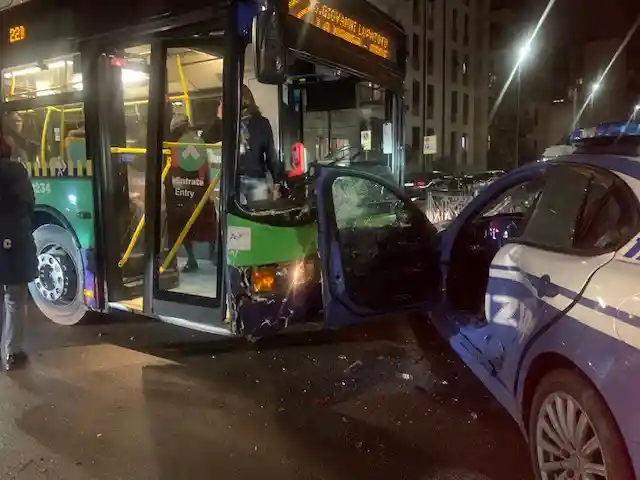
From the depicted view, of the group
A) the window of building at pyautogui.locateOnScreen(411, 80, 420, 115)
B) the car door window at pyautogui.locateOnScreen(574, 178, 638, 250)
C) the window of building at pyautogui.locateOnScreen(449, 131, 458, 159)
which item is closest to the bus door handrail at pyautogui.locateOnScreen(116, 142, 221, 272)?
the car door window at pyautogui.locateOnScreen(574, 178, 638, 250)

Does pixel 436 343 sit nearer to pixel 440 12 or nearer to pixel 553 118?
pixel 440 12

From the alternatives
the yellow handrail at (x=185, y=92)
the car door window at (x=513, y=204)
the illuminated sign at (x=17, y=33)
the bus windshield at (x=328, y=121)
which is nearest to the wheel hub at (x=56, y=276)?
the yellow handrail at (x=185, y=92)

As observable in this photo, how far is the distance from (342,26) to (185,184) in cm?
204

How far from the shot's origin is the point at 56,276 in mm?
6172

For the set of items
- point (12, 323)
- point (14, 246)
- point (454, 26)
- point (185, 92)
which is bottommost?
point (12, 323)

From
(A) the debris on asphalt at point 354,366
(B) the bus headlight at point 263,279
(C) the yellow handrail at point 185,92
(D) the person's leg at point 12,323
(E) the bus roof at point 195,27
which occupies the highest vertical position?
(E) the bus roof at point 195,27

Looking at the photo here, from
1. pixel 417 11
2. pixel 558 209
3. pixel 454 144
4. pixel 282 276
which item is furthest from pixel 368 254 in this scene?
pixel 454 144

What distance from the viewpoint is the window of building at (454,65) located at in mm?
42428

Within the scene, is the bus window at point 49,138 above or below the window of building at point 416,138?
below

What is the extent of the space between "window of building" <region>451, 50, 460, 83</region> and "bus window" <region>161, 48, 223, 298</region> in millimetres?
38964

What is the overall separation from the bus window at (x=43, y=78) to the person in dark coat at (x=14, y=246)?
0.87 m

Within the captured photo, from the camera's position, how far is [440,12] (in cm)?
3994

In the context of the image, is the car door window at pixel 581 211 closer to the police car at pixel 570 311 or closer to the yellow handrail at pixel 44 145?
the police car at pixel 570 311

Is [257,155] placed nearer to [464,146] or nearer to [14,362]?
[14,362]
